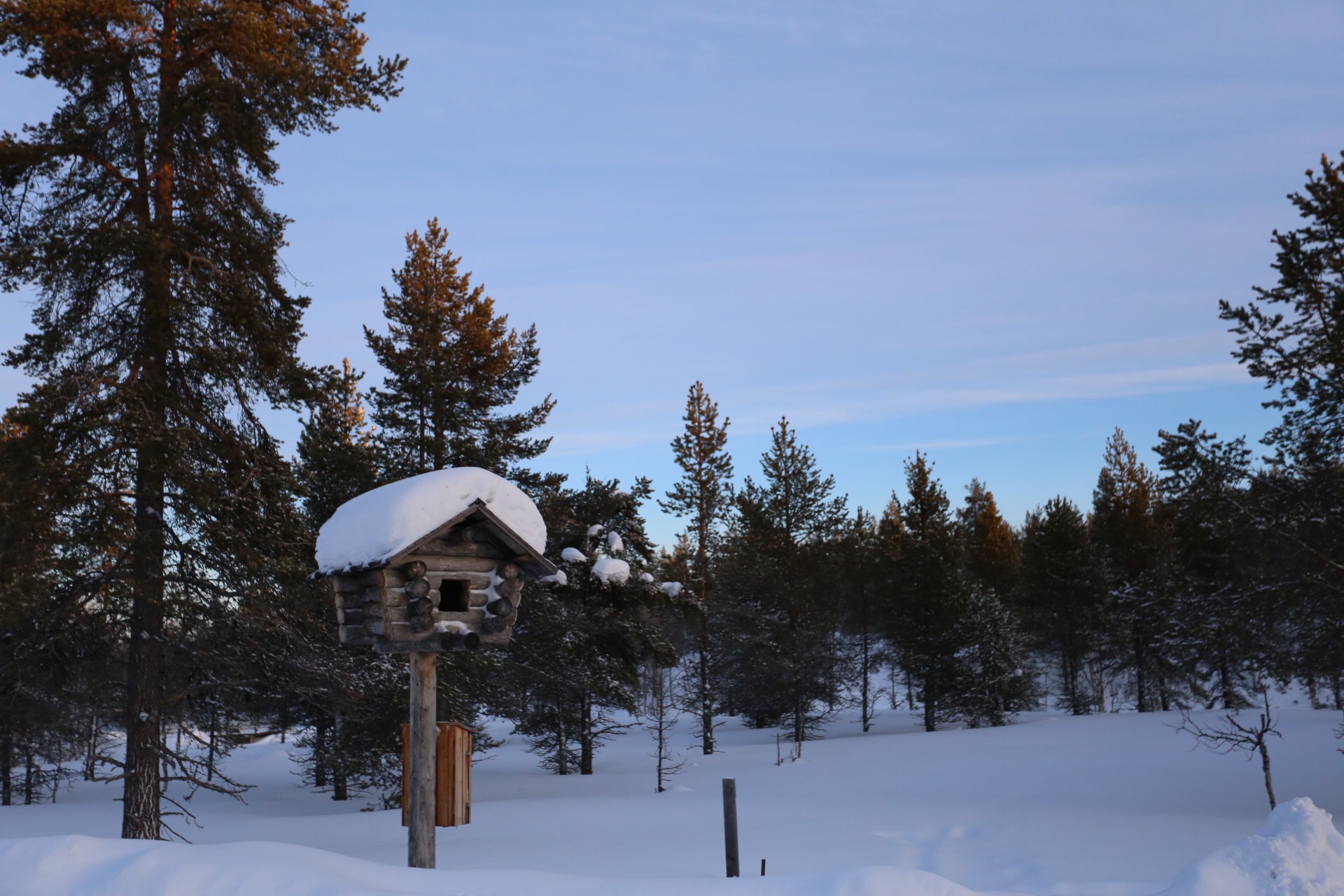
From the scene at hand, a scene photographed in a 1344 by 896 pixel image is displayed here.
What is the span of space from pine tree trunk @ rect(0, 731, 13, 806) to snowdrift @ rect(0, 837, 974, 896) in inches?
746

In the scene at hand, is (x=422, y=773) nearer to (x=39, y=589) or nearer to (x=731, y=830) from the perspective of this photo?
(x=731, y=830)

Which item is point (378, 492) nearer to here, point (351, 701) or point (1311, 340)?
point (351, 701)

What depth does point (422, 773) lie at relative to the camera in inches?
334

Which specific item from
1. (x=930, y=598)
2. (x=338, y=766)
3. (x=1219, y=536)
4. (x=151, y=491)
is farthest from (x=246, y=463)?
(x=930, y=598)

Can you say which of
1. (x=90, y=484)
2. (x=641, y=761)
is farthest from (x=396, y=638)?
(x=641, y=761)

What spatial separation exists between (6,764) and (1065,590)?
37229 millimetres

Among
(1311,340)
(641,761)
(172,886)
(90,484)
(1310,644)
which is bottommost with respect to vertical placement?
(641,761)

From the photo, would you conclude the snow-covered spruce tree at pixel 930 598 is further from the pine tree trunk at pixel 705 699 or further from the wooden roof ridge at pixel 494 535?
the wooden roof ridge at pixel 494 535

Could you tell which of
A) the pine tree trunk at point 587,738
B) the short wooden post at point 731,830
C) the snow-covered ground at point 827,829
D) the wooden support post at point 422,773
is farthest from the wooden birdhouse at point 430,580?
the pine tree trunk at point 587,738

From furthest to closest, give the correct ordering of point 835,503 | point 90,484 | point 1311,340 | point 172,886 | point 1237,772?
point 835,503, point 1237,772, point 1311,340, point 90,484, point 172,886

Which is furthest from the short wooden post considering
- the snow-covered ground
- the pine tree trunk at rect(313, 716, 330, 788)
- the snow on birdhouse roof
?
the pine tree trunk at rect(313, 716, 330, 788)

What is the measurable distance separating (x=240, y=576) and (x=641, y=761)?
2148 centimetres

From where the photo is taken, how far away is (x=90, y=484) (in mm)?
12414

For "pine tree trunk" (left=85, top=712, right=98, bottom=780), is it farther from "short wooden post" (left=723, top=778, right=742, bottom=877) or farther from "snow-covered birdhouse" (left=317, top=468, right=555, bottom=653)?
"short wooden post" (left=723, top=778, right=742, bottom=877)
